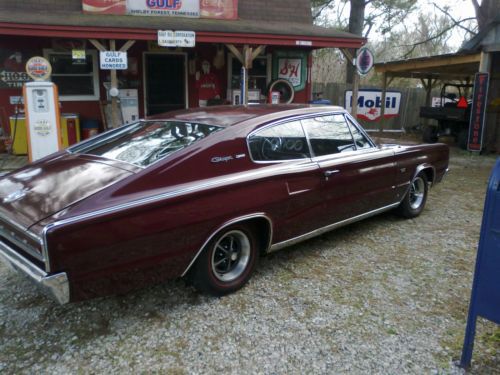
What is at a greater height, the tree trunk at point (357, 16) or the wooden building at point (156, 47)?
the tree trunk at point (357, 16)

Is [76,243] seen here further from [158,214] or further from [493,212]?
[493,212]

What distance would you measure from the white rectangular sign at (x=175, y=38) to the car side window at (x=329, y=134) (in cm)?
489

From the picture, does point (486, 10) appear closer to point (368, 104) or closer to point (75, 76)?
point (368, 104)

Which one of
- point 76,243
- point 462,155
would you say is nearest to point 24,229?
point 76,243

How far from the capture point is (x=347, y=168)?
427cm

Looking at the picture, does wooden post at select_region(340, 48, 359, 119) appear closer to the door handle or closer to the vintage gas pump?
the vintage gas pump

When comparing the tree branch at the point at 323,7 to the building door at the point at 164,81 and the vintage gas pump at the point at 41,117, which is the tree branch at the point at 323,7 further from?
the vintage gas pump at the point at 41,117

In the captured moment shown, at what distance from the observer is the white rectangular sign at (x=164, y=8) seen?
1000 centimetres

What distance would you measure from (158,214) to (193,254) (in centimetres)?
43

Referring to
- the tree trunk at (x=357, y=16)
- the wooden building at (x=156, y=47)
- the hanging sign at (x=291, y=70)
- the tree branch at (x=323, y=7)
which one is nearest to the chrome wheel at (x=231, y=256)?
the wooden building at (x=156, y=47)

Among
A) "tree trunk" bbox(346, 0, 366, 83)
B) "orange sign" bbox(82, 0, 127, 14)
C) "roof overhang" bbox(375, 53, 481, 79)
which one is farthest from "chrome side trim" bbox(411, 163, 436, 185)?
"tree trunk" bbox(346, 0, 366, 83)

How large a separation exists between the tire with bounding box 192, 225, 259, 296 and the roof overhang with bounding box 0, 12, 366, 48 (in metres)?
6.25

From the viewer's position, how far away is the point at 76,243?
2566 mm

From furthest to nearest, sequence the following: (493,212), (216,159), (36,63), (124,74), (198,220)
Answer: (124,74), (36,63), (216,159), (198,220), (493,212)
